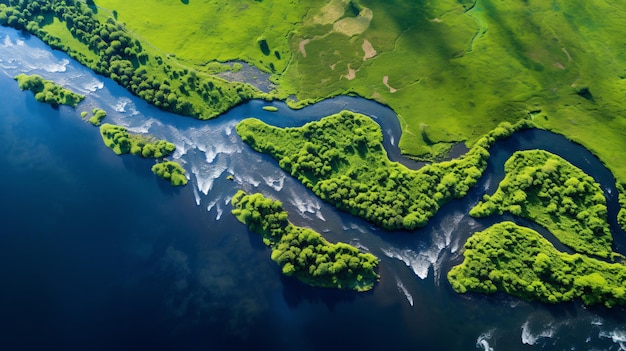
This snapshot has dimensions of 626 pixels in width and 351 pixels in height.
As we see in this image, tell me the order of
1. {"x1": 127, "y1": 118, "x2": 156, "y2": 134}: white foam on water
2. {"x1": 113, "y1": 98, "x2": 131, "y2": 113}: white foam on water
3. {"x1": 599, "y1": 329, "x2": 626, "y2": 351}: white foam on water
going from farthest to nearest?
1. {"x1": 113, "y1": 98, "x2": 131, "y2": 113}: white foam on water
2. {"x1": 127, "y1": 118, "x2": 156, "y2": 134}: white foam on water
3. {"x1": 599, "y1": 329, "x2": 626, "y2": 351}: white foam on water

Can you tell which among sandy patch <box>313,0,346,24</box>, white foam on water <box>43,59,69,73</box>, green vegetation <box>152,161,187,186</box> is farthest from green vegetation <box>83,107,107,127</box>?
sandy patch <box>313,0,346,24</box>

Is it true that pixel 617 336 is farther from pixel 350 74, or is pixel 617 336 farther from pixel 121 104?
pixel 121 104

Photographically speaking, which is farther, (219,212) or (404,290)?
(219,212)

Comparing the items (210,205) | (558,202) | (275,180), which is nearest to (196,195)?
(210,205)

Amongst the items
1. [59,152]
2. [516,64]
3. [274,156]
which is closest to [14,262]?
[59,152]

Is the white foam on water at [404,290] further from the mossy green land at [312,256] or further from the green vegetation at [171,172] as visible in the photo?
the green vegetation at [171,172]

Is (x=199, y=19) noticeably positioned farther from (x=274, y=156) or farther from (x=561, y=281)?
(x=561, y=281)

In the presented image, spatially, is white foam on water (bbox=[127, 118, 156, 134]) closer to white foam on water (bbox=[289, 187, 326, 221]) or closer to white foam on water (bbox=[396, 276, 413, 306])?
white foam on water (bbox=[289, 187, 326, 221])

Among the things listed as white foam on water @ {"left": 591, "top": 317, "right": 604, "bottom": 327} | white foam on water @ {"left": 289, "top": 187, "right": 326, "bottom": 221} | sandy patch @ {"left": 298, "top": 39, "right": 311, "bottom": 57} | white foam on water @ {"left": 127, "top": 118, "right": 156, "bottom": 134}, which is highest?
sandy patch @ {"left": 298, "top": 39, "right": 311, "bottom": 57}
